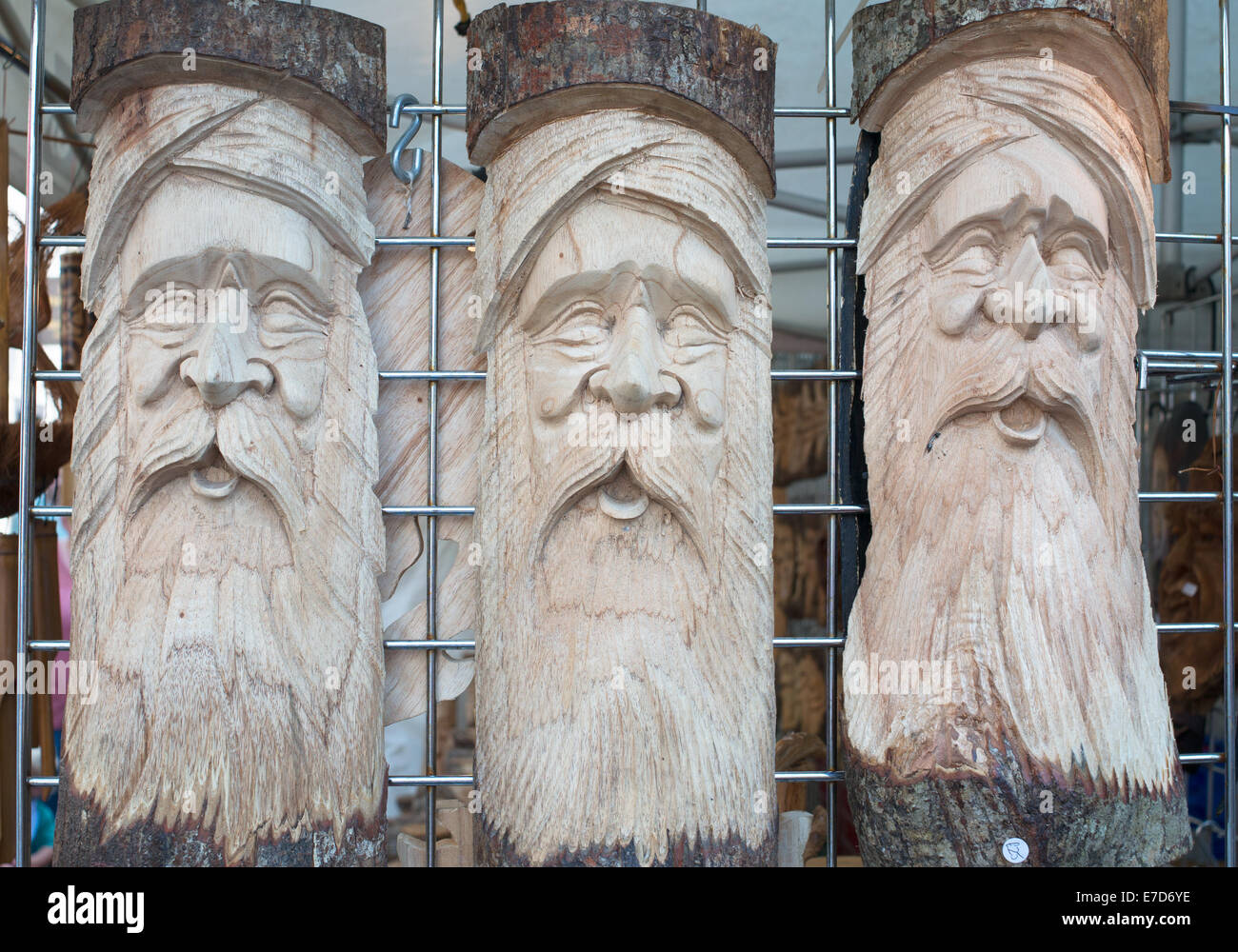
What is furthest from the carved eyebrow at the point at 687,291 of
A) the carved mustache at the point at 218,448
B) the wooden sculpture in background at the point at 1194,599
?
the wooden sculpture in background at the point at 1194,599

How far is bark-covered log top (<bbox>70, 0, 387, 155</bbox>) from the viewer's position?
1.32 m

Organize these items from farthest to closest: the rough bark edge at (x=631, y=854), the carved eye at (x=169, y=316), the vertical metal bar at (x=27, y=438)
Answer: the vertical metal bar at (x=27, y=438) < the carved eye at (x=169, y=316) < the rough bark edge at (x=631, y=854)

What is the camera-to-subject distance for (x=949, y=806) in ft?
4.26

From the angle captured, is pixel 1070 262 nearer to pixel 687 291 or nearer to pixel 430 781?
pixel 687 291

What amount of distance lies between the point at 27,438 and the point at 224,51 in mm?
604

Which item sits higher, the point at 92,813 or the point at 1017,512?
the point at 1017,512

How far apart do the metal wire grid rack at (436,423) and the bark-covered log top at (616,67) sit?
19 cm

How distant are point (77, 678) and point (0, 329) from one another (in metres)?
0.71

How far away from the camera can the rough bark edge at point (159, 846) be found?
1.26 m

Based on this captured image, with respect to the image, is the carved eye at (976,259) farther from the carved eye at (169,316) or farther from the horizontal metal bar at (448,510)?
the carved eye at (169,316)

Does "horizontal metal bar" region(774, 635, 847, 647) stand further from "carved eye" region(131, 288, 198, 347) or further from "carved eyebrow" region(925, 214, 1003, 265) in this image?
"carved eye" region(131, 288, 198, 347)

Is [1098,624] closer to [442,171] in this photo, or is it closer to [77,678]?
Answer: [442,171]
